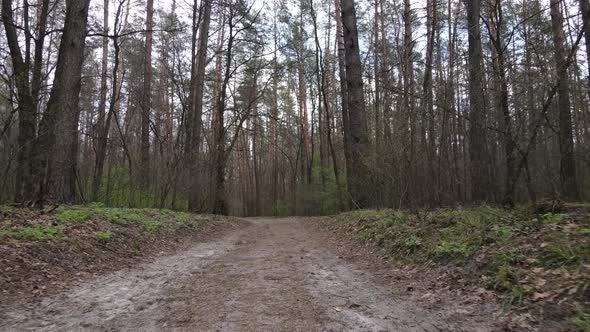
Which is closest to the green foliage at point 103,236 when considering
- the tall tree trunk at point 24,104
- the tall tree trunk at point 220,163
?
the tall tree trunk at point 24,104

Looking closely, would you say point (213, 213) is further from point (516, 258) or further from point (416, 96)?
point (516, 258)

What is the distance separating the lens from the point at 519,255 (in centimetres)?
407

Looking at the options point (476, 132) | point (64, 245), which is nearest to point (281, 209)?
point (476, 132)

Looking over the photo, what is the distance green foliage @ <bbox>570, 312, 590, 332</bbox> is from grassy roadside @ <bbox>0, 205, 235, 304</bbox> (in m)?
4.95

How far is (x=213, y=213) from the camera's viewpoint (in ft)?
56.3

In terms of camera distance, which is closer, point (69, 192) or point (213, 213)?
point (69, 192)

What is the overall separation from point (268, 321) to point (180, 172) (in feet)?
36.1

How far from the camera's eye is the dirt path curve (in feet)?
11.0

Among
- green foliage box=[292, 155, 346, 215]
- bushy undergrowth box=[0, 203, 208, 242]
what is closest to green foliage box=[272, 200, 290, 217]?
green foliage box=[292, 155, 346, 215]

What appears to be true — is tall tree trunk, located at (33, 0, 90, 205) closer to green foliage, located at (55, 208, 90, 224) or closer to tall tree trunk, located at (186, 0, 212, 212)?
green foliage, located at (55, 208, 90, 224)

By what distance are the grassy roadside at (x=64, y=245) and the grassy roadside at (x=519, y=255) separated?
443 cm

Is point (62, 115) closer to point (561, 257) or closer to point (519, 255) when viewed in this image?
point (519, 255)

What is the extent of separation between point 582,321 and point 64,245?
615 centimetres

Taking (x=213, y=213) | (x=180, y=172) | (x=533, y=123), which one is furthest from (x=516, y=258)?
(x=213, y=213)
